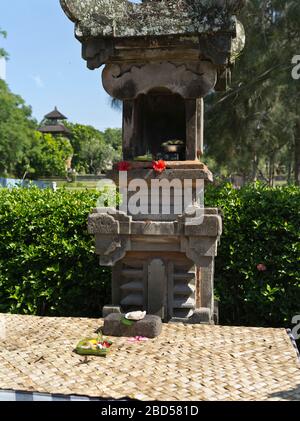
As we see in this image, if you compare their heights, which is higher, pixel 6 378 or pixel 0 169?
pixel 0 169

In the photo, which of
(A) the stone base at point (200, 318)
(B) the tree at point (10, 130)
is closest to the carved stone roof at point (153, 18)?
(A) the stone base at point (200, 318)

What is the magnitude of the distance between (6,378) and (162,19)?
12.1ft

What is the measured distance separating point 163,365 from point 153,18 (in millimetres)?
3417

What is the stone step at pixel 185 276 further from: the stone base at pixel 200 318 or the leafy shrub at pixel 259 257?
the leafy shrub at pixel 259 257

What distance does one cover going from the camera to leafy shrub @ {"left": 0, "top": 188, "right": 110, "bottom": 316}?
20.2ft

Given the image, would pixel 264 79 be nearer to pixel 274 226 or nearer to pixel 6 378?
pixel 274 226

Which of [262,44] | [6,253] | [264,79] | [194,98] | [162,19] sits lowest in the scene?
[6,253]

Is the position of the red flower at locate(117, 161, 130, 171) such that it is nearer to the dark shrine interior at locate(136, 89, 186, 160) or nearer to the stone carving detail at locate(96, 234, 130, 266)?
the dark shrine interior at locate(136, 89, 186, 160)

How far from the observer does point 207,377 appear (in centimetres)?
347

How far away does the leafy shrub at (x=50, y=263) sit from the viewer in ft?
20.2

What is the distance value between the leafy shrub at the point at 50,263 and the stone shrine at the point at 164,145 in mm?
1102
